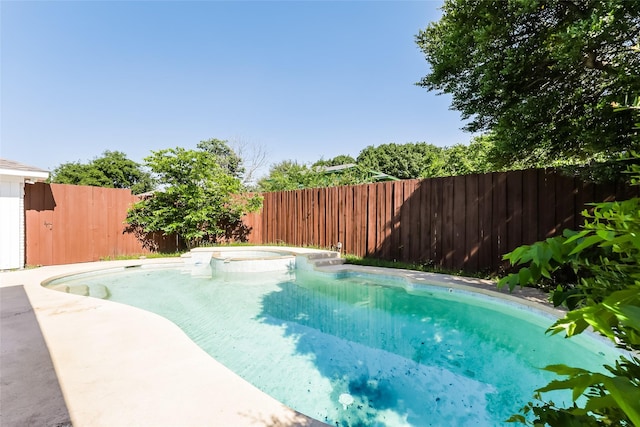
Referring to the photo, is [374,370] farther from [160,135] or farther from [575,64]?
[160,135]

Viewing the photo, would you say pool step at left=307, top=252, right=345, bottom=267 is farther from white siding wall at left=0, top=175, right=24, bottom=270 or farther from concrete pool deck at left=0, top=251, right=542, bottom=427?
white siding wall at left=0, top=175, right=24, bottom=270

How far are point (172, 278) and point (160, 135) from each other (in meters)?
13.0

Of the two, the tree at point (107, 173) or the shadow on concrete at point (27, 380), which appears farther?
the tree at point (107, 173)

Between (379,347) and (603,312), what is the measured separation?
3.50m

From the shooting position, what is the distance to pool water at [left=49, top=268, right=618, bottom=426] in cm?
256

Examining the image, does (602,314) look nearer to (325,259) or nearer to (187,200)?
(325,259)

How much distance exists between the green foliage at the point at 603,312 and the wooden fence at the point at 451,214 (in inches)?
216

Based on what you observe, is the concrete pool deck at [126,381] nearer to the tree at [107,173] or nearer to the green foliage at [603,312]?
the green foliage at [603,312]

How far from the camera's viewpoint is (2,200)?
7.41 metres

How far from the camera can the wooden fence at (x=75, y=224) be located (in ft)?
26.2

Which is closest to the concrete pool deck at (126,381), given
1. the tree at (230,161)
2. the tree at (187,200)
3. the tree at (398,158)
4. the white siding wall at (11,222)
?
the white siding wall at (11,222)

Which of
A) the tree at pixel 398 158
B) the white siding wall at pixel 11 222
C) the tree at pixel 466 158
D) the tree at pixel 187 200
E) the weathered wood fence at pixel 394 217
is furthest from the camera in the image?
the tree at pixel 398 158

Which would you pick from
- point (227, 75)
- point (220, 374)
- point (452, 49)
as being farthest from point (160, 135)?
point (220, 374)

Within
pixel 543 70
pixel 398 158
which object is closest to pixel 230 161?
pixel 398 158
